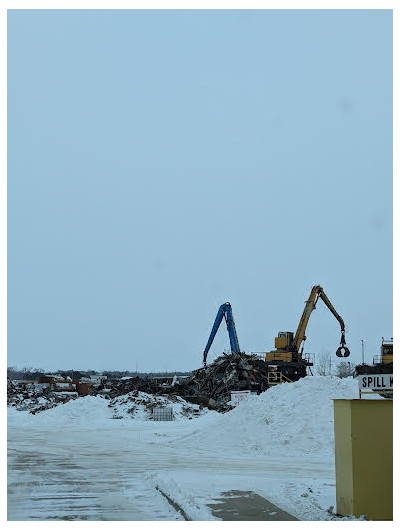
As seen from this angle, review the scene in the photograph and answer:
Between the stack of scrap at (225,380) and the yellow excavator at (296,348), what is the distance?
1449 mm

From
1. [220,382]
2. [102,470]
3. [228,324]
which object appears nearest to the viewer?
[102,470]

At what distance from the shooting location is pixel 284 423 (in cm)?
2191

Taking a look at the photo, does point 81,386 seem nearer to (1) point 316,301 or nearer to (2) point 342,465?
(1) point 316,301

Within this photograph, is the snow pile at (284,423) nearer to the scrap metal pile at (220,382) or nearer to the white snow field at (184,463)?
the white snow field at (184,463)

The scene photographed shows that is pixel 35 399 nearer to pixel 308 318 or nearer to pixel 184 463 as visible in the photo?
pixel 308 318

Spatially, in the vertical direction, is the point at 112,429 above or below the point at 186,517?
below

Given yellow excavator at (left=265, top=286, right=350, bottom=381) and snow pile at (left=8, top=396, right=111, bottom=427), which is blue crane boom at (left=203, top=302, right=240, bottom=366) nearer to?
yellow excavator at (left=265, top=286, right=350, bottom=381)

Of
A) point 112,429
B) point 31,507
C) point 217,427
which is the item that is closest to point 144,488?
point 31,507

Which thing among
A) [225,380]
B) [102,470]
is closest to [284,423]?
[102,470]

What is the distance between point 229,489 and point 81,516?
347 cm

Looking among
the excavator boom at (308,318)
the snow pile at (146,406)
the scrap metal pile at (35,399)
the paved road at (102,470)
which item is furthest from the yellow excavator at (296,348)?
the paved road at (102,470)

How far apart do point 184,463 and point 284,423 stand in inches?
202

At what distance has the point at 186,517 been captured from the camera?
9586 millimetres

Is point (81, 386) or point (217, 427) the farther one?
point (81, 386)
